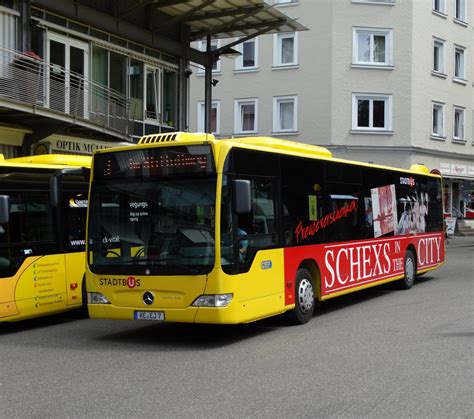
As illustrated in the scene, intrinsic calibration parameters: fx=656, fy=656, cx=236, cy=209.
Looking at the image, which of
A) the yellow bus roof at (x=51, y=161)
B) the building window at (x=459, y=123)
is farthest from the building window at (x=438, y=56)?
the yellow bus roof at (x=51, y=161)

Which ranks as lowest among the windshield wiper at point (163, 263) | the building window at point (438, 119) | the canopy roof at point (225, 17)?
the windshield wiper at point (163, 263)

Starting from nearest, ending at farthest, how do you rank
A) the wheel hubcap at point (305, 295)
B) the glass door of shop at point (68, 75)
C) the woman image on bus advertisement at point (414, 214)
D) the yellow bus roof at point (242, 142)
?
the yellow bus roof at point (242, 142), the wheel hubcap at point (305, 295), the woman image on bus advertisement at point (414, 214), the glass door of shop at point (68, 75)

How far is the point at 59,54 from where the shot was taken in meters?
18.3

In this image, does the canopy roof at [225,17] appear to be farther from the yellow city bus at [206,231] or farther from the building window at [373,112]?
the building window at [373,112]

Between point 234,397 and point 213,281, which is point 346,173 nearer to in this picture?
point 213,281

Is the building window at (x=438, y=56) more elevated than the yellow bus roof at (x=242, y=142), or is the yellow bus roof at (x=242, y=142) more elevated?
the building window at (x=438, y=56)

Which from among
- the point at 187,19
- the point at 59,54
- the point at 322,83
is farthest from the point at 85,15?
the point at 322,83

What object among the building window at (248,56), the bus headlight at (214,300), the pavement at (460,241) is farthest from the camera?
the building window at (248,56)

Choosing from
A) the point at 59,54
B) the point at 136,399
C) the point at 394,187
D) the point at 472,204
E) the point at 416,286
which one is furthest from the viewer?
the point at 472,204

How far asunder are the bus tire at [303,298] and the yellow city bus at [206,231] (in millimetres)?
18

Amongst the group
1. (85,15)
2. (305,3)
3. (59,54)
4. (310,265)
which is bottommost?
(310,265)

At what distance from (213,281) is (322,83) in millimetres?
26753

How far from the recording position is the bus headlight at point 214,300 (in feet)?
26.9

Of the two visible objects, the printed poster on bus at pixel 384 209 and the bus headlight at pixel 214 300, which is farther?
the printed poster on bus at pixel 384 209
